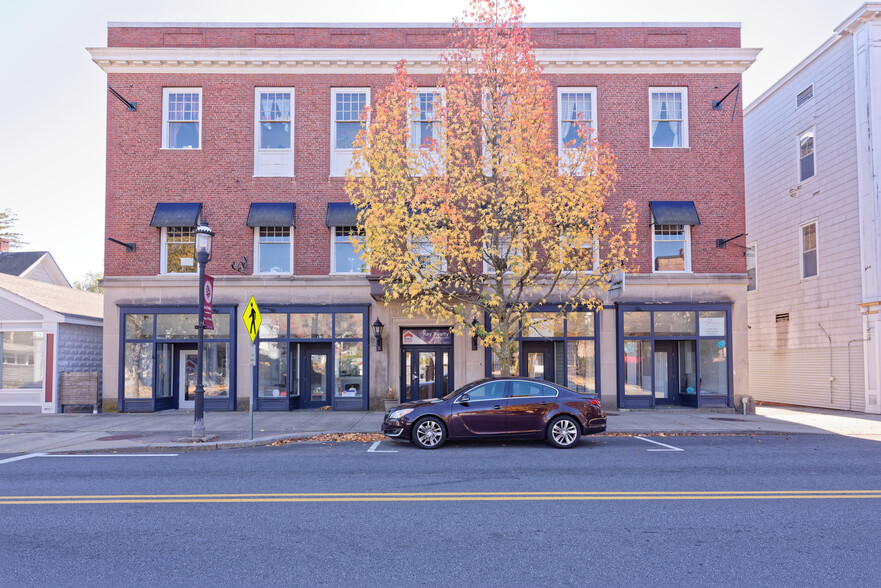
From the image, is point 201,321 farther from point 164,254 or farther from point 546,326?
point 546,326

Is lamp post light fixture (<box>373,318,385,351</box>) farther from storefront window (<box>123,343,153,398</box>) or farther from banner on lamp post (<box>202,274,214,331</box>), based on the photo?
storefront window (<box>123,343,153,398</box>)

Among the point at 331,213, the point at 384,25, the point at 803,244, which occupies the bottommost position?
the point at 803,244

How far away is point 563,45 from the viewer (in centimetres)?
1955

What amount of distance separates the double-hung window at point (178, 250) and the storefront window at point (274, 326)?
286 centimetres

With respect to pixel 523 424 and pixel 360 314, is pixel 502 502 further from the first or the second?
pixel 360 314

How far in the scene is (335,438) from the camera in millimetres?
13469

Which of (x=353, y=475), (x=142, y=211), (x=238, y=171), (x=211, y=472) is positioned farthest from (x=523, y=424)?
(x=142, y=211)

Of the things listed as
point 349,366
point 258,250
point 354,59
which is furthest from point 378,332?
point 354,59

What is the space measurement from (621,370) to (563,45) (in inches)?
414

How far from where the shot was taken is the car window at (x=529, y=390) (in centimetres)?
1204

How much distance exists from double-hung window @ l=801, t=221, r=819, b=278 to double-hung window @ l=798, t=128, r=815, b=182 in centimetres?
181

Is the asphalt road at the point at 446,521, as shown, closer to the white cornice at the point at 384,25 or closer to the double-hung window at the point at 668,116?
the double-hung window at the point at 668,116

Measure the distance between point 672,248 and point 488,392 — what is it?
34.0ft

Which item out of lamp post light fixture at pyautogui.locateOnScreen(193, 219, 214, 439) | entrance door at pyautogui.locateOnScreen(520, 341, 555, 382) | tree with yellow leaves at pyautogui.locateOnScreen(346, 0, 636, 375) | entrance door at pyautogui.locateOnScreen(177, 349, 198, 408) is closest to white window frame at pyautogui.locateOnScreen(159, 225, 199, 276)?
entrance door at pyautogui.locateOnScreen(177, 349, 198, 408)
